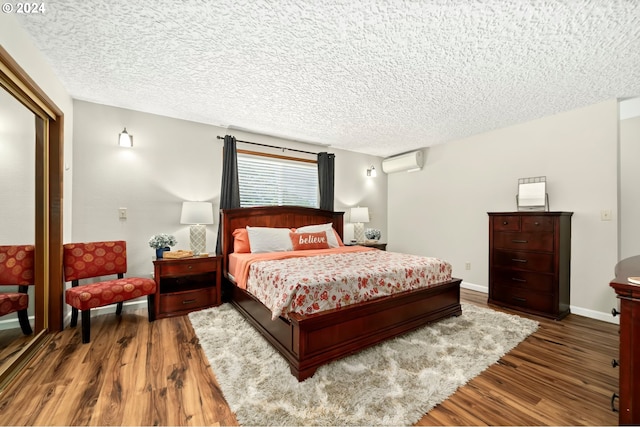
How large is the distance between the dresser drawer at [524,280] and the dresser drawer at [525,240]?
0.31m

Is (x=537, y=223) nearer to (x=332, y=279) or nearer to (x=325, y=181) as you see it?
(x=332, y=279)

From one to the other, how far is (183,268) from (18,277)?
1302 mm

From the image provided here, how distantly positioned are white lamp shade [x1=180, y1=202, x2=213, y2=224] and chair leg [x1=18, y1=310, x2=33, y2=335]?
5.03 ft

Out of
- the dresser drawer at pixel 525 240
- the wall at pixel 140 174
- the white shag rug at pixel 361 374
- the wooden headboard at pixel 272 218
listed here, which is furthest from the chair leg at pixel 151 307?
the dresser drawer at pixel 525 240

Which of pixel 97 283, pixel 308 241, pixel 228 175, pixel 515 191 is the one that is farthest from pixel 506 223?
pixel 97 283

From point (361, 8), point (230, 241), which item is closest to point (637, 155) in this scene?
point (361, 8)

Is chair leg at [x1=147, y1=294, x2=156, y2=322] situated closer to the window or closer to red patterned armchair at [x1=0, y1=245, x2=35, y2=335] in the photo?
red patterned armchair at [x1=0, y1=245, x2=35, y2=335]

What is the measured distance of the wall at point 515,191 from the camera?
9.88 feet

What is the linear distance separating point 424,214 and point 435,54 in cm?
331

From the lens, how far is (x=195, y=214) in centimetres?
334

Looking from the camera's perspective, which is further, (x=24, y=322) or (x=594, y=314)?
(x=594, y=314)

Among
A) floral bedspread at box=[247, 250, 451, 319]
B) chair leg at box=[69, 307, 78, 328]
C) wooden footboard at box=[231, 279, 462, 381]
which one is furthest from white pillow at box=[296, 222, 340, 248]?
chair leg at box=[69, 307, 78, 328]

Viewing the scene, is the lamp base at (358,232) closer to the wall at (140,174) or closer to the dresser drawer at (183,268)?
the wall at (140,174)

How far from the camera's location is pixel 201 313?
3094mm
